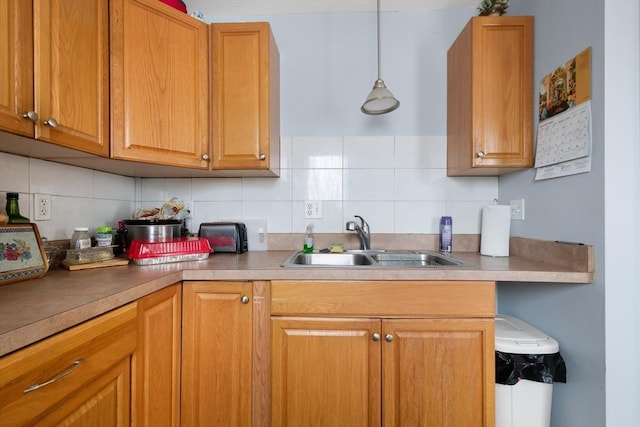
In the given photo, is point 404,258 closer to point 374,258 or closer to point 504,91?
point 374,258

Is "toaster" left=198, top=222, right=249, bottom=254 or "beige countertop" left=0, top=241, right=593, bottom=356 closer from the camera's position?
"beige countertop" left=0, top=241, right=593, bottom=356

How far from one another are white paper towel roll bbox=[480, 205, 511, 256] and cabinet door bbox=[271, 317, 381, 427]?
2.70 feet

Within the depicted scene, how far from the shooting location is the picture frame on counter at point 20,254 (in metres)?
0.88

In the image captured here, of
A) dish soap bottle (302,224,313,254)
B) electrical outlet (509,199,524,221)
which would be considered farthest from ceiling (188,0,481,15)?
dish soap bottle (302,224,313,254)

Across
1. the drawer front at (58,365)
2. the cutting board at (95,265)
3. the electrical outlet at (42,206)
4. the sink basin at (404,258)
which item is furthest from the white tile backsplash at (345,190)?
the drawer front at (58,365)

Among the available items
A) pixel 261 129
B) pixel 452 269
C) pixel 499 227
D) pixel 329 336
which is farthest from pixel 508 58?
pixel 329 336

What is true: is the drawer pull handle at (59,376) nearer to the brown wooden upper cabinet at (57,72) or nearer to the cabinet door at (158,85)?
the brown wooden upper cabinet at (57,72)

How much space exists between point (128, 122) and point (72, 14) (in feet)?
1.25

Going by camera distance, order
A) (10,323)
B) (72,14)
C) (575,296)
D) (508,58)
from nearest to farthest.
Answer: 1. (10,323)
2. (72,14)
3. (575,296)
4. (508,58)

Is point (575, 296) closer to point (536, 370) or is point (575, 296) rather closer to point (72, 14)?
point (536, 370)

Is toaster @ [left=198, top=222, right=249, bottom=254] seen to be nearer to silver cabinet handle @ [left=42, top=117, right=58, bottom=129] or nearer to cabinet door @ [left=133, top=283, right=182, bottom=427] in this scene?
cabinet door @ [left=133, top=283, right=182, bottom=427]

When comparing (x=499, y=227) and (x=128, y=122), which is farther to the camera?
(x=499, y=227)

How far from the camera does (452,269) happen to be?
1.10 meters

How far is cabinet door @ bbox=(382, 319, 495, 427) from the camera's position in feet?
3.54
